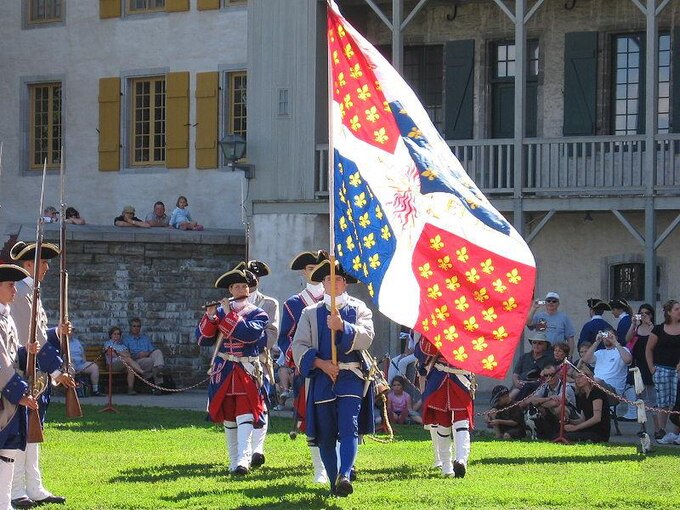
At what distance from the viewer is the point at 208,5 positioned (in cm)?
3080

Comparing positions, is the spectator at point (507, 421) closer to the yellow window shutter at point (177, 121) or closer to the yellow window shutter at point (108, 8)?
the yellow window shutter at point (177, 121)

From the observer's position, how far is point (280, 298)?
26922mm

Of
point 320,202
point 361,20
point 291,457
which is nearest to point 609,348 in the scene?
point 291,457

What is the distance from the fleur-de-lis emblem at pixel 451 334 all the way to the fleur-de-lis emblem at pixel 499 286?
418 millimetres

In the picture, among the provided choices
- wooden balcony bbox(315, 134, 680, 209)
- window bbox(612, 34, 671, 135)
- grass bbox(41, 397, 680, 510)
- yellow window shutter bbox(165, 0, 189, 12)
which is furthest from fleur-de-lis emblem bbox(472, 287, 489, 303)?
yellow window shutter bbox(165, 0, 189, 12)

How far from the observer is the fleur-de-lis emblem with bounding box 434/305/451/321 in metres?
11.8

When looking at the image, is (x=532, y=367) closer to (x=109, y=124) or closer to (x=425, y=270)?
(x=425, y=270)

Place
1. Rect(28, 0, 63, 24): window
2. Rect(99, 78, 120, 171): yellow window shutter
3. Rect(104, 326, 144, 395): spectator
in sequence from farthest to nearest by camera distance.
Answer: Rect(28, 0, 63, 24): window, Rect(99, 78, 120, 171): yellow window shutter, Rect(104, 326, 144, 395): spectator

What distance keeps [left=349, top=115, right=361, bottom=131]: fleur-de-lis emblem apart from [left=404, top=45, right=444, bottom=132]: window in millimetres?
14900

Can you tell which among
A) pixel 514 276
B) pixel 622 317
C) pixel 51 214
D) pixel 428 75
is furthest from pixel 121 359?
pixel 514 276

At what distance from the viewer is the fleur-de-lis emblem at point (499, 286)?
38.4ft

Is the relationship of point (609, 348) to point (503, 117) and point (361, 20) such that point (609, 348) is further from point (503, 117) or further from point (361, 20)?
point (361, 20)

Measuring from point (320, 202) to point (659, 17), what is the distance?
6143 millimetres

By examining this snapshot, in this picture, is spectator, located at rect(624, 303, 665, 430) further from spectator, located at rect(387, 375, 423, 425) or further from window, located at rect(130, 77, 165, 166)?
window, located at rect(130, 77, 165, 166)
